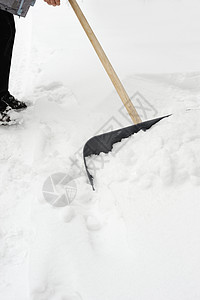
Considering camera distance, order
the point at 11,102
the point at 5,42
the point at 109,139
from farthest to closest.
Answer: the point at 11,102, the point at 5,42, the point at 109,139

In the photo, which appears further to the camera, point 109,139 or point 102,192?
point 109,139

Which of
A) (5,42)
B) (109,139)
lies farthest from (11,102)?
(109,139)

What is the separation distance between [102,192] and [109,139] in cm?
34

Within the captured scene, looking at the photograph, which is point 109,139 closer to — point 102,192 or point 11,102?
Answer: point 102,192

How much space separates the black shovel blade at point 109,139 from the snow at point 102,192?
0.16 ft

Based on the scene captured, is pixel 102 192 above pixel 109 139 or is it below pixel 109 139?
below

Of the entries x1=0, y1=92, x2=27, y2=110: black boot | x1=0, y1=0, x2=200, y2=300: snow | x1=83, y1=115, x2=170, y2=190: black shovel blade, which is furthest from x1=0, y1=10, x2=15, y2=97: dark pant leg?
x1=83, y1=115, x2=170, y2=190: black shovel blade

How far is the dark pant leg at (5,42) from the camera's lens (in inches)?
75.0

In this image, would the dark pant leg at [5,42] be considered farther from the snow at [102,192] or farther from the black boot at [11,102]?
the snow at [102,192]

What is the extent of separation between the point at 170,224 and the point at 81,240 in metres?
0.42

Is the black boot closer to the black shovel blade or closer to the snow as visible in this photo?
the snow

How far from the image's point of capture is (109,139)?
157 centimetres

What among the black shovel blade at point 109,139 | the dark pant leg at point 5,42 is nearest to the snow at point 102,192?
the black shovel blade at point 109,139

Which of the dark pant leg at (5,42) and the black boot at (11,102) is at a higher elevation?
the dark pant leg at (5,42)
